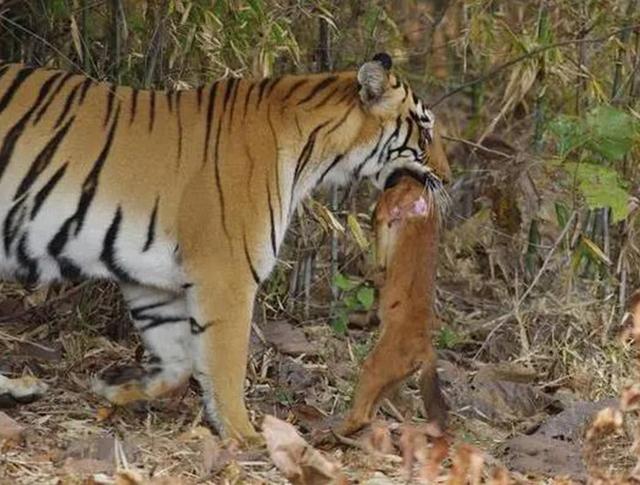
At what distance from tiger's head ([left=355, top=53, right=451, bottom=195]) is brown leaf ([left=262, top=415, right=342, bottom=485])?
1.66 m

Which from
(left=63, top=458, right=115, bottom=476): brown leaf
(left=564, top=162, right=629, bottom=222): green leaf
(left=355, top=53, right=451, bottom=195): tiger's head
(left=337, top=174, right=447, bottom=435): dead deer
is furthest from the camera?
(left=564, top=162, right=629, bottom=222): green leaf

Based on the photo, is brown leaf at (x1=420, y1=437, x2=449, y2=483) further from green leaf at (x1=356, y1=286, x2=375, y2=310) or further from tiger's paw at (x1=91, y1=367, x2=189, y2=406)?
green leaf at (x1=356, y1=286, x2=375, y2=310)

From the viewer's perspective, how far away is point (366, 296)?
663cm

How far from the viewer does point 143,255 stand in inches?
218

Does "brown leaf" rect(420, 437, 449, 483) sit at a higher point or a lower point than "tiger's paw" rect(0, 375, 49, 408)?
higher

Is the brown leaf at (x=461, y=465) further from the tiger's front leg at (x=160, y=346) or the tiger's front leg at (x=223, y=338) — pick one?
the tiger's front leg at (x=160, y=346)

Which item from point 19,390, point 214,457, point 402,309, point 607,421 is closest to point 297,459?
point 214,457

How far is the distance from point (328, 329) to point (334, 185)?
1.21 m

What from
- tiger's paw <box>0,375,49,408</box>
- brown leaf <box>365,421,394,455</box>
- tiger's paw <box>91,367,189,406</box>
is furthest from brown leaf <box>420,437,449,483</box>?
tiger's paw <box>0,375,49,408</box>

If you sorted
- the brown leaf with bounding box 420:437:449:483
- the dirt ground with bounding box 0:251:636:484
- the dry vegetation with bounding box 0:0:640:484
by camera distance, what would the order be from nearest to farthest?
the brown leaf with bounding box 420:437:449:483, the dirt ground with bounding box 0:251:636:484, the dry vegetation with bounding box 0:0:640:484

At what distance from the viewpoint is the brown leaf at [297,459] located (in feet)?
14.0

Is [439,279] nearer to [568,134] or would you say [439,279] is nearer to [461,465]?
[568,134]

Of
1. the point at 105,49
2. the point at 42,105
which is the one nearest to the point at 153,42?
the point at 105,49

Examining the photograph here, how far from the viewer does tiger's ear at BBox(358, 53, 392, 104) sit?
5.68 metres
